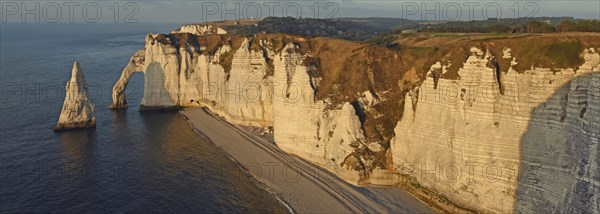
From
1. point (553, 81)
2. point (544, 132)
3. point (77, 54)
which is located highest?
point (77, 54)

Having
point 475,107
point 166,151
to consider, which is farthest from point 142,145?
point 475,107

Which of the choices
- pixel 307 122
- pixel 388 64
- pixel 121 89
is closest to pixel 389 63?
pixel 388 64

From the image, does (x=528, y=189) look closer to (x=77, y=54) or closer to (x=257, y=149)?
(x=257, y=149)

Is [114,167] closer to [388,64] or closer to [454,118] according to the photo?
[388,64]

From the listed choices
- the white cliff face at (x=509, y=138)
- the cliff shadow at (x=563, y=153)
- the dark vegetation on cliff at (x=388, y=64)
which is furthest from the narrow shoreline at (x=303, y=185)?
the cliff shadow at (x=563, y=153)

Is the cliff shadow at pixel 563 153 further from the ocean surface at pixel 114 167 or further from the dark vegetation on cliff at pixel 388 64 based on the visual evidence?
the ocean surface at pixel 114 167

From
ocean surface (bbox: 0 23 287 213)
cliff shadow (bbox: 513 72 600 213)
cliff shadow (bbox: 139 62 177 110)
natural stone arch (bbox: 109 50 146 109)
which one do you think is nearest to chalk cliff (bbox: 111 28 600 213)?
cliff shadow (bbox: 513 72 600 213)
